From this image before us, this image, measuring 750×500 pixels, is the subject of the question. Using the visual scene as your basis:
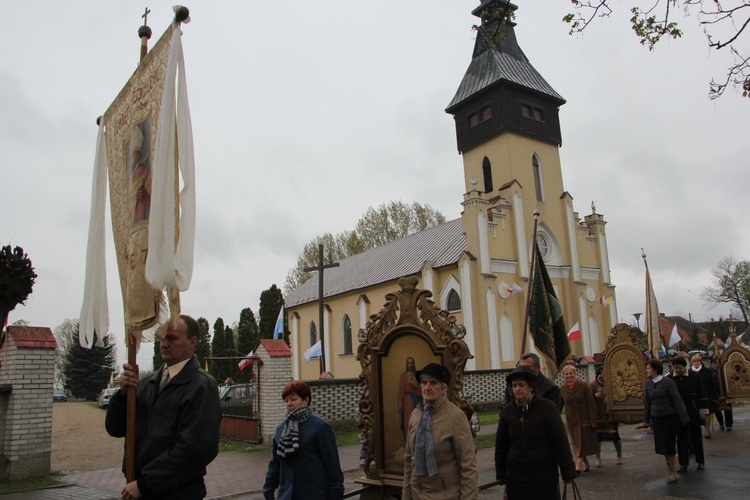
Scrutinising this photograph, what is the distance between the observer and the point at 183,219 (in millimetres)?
3812

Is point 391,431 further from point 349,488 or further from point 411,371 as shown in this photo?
point 349,488

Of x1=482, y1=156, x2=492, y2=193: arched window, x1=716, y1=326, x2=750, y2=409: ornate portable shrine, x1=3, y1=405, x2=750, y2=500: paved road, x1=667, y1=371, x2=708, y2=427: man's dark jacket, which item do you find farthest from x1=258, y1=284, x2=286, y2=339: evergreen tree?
x1=667, y1=371, x2=708, y2=427: man's dark jacket

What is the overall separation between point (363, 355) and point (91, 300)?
3.19 m

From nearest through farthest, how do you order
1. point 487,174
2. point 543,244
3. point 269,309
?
point 543,244 → point 487,174 → point 269,309

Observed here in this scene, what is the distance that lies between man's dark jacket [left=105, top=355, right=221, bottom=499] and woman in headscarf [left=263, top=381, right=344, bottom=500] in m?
0.90

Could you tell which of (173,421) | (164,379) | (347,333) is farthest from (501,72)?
(173,421)

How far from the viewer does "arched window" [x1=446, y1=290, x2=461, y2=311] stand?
2848cm

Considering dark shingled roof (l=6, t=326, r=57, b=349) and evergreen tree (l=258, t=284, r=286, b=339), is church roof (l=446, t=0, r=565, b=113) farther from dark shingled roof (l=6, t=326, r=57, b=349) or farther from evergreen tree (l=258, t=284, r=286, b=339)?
dark shingled roof (l=6, t=326, r=57, b=349)

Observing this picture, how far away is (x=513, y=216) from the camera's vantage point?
29.7 m

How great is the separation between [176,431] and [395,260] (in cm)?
3205

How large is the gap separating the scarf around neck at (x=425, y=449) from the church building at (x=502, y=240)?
2253 centimetres

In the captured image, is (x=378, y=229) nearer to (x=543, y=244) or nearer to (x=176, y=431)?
(x=543, y=244)

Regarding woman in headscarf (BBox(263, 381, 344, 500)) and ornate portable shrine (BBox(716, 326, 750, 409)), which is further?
ornate portable shrine (BBox(716, 326, 750, 409))

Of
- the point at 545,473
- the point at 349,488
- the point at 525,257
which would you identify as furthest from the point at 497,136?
the point at 545,473
